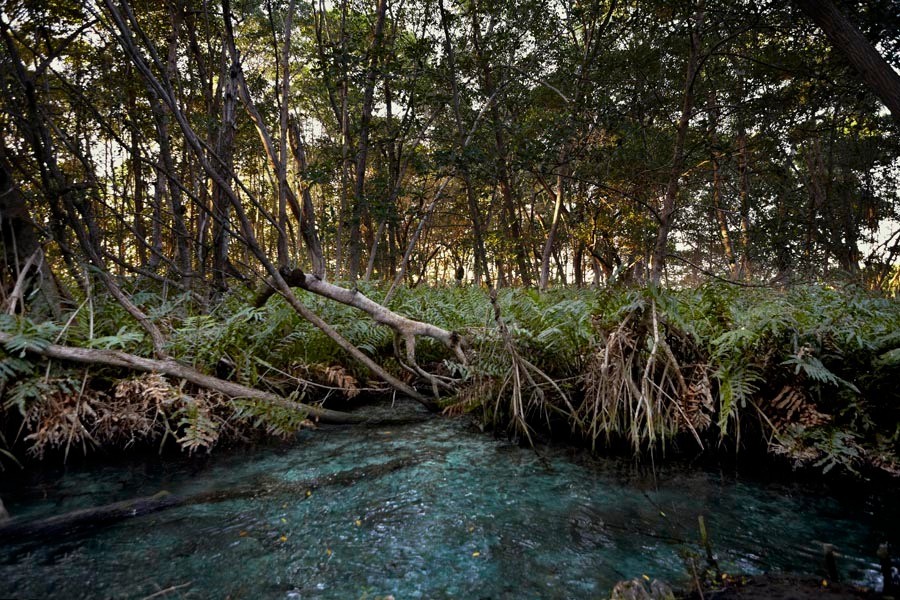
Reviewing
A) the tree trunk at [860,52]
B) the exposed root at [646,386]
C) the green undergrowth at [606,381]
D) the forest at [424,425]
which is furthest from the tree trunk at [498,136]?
the exposed root at [646,386]

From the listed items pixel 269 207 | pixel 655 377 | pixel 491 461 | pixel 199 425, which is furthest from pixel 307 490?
pixel 269 207

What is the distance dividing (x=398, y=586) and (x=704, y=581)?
1.26m

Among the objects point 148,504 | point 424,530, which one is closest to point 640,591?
point 424,530

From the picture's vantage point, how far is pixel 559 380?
3896 millimetres

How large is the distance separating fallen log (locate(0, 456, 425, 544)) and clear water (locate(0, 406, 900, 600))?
0.03 metres

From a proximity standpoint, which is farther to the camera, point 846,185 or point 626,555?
point 846,185

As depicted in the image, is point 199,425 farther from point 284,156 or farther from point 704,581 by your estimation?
point 284,156

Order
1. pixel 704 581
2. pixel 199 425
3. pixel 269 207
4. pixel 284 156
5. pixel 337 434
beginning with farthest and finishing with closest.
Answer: pixel 269 207 → pixel 284 156 → pixel 337 434 → pixel 199 425 → pixel 704 581

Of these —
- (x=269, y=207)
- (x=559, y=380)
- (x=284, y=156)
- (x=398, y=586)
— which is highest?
(x=269, y=207)

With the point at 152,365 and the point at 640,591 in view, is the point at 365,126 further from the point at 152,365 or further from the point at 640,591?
the point at 640,591

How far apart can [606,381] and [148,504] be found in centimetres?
299

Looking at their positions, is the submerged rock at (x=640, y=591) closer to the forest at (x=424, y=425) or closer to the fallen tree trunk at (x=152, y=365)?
the forest at (x=424, y=425)

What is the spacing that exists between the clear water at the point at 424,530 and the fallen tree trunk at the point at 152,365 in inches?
23.8

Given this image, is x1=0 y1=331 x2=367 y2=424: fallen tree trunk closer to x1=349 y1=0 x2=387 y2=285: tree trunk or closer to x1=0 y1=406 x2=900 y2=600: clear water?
x1=0 y1=406 x2=900 y2=600: clear water
